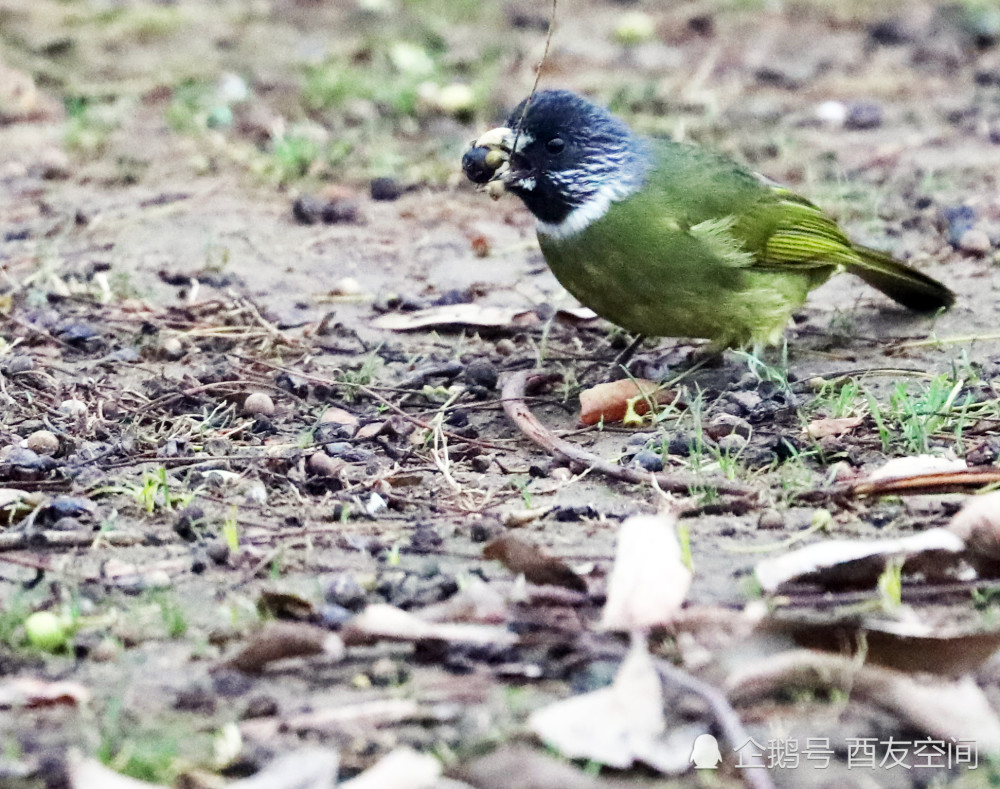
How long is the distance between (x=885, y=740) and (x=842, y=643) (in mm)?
284

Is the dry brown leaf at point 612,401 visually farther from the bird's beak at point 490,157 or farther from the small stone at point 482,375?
the bird's beak at point 490,157

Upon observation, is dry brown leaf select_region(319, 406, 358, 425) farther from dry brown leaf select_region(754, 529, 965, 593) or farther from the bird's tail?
the bird's tail

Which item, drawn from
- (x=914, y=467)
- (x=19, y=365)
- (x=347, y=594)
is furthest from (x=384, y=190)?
(x=347, y=594)

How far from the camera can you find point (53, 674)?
2.99m

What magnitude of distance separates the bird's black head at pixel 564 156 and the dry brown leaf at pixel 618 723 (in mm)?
2615

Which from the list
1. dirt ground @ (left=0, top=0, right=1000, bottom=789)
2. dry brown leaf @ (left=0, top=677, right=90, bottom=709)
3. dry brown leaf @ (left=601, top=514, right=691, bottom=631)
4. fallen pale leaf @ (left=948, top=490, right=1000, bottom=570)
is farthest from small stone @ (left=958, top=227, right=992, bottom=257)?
dry brown leaf @ (left=0, top=677, right=90, bottom=709)

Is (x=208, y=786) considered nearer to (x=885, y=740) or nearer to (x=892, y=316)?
(x=885, y=740)

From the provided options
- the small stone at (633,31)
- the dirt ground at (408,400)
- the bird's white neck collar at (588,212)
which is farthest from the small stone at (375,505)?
the small stone at (633,31)

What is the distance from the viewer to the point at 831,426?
Result: 4.35 metres

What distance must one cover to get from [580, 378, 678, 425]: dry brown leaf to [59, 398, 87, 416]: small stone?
62.7 inches

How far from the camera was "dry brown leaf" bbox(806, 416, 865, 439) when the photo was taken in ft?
14.1

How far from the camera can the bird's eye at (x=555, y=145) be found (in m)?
Answer: 5.23

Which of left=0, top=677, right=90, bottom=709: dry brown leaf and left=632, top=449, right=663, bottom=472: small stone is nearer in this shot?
left=0, top=677, right=90, bottom=709: dry brown leaf

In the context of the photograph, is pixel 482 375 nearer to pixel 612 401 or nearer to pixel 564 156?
pixel 612 401
